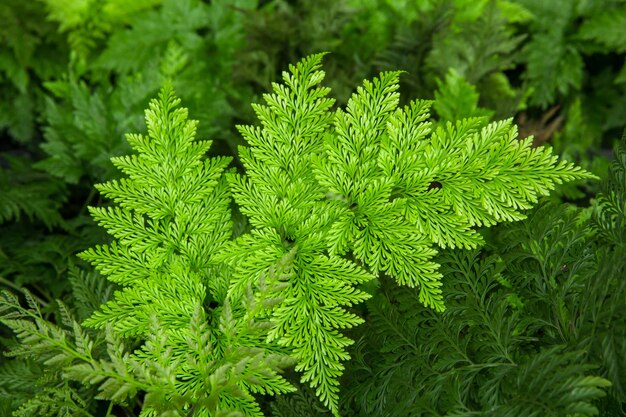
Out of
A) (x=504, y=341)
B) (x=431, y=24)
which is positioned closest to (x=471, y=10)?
(x=431, y=24)

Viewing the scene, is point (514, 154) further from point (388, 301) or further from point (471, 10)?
point (471, 10)

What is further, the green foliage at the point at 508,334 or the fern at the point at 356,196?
the fern at the point at 356,196

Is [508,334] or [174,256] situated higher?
[174,256]

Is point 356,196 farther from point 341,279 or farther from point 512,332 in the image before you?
point 512,332

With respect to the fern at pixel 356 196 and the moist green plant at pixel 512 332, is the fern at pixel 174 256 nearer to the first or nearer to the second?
the fern at pixel 356 196

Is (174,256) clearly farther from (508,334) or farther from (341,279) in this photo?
(508,334)

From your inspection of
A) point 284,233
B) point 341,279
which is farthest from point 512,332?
point 284,233

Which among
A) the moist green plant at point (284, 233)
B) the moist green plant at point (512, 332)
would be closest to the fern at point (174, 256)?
the moist green plant at point (284, 233)

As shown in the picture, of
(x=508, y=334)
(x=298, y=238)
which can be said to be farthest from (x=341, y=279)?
(x=508, y=334)
